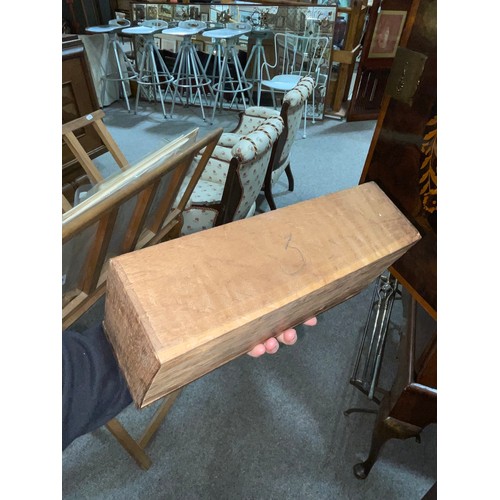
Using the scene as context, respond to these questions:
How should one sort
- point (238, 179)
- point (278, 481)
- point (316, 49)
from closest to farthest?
point (278, 481)
point (238, 179)
point (316, 49)

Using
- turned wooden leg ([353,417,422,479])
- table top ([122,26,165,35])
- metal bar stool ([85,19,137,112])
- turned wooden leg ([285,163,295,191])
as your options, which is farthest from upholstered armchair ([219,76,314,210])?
metal bar stool ([85,19,137,112])

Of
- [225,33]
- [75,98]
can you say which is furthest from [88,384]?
[225,33]

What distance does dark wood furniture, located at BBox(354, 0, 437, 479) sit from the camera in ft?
2.28

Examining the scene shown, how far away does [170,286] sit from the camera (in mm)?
534

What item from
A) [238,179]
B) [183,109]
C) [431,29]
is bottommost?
[183,109]

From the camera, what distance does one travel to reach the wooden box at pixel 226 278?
506 mm

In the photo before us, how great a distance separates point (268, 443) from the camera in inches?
53.1

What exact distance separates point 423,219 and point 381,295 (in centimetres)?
64

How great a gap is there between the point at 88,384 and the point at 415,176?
0.81 meters

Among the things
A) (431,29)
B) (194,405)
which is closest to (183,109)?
(194,405)

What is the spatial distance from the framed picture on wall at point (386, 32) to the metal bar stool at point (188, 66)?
182cm

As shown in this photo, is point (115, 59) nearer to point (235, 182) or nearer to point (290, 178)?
point (290, 178)

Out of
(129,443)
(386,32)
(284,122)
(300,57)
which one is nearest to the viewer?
(129,443)

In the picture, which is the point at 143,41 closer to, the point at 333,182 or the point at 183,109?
the point at 183,109
